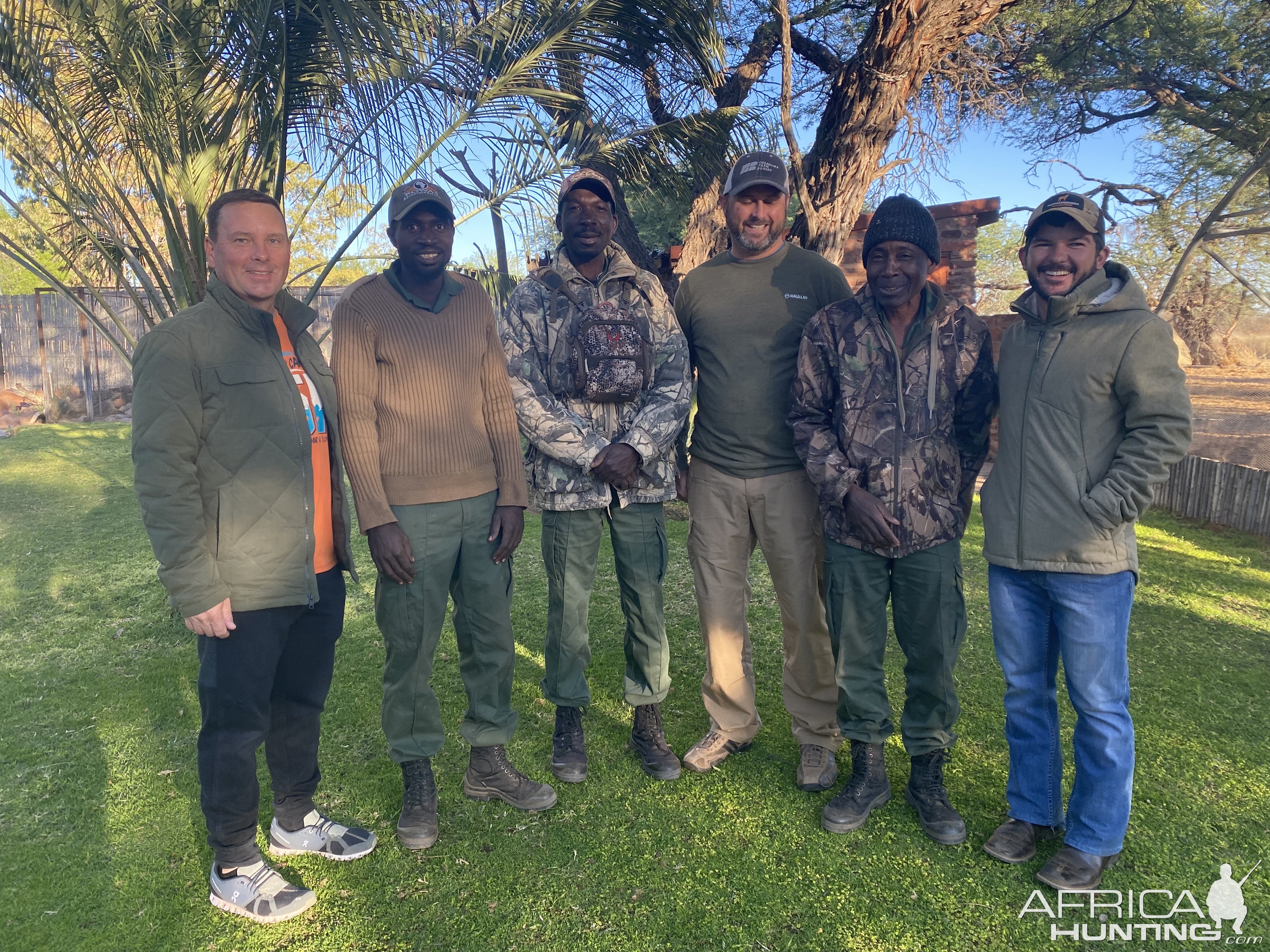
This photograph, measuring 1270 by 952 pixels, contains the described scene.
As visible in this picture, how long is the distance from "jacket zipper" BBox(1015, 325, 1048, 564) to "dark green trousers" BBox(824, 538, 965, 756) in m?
0.26

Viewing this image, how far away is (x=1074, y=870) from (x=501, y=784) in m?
2.03

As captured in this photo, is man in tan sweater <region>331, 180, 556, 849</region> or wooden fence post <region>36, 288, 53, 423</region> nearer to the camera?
man in tan sweater <region>331, 180, 556, 849</region>

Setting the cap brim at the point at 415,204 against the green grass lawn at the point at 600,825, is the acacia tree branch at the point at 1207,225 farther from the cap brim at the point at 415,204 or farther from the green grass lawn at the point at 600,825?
the cap brim at the point at 415,204

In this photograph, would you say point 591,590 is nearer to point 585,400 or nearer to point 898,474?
point 585,400

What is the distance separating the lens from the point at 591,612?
529 centimetres

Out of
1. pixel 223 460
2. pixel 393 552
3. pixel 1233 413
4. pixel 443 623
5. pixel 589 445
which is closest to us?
pixel 223 460

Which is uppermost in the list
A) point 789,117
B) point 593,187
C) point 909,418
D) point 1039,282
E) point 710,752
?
point 789,117

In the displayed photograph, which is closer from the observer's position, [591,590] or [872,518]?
[872,518]

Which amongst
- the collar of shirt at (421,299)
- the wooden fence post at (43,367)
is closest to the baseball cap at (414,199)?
the collar of shirt at (421,299)

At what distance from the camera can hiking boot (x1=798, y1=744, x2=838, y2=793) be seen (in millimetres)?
3186

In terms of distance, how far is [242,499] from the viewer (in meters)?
2.44

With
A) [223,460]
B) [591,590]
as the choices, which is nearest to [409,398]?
[223,460]

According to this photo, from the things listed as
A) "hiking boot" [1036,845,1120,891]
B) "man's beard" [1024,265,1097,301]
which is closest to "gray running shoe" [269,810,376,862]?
"hiking boot" [1036,845,1120,891]

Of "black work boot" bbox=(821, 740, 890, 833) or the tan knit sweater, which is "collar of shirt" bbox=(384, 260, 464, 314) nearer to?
the tan knit sweater
